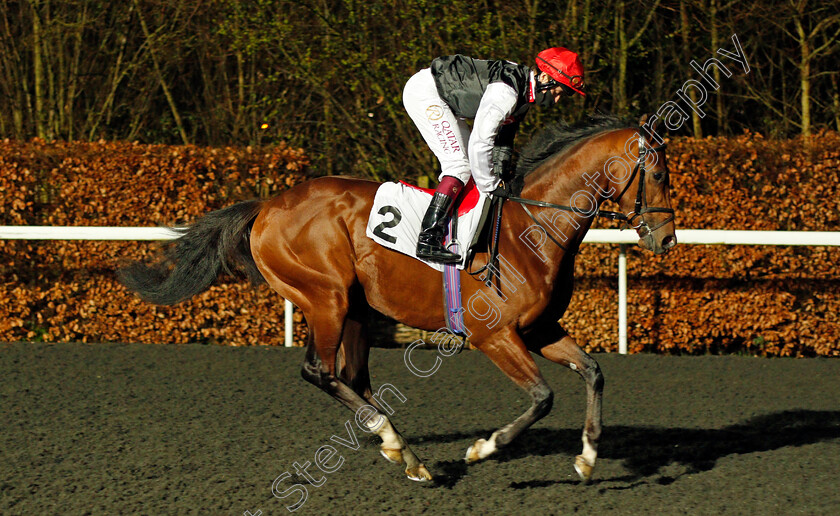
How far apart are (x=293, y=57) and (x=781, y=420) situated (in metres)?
5.27

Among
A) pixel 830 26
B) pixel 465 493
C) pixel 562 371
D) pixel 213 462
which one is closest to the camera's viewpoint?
pixel 465 493

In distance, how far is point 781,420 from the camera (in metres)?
4.93

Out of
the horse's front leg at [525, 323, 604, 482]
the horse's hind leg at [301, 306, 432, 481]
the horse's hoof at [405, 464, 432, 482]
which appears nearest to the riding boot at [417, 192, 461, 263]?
the horse's front leg at [525, 323, 604, 482]

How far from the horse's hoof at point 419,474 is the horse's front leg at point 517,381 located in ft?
0.62

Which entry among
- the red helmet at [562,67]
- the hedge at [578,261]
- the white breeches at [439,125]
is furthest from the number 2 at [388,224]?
the hedge at [578,261]

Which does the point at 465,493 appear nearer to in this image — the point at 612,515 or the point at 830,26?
the point at 612,515

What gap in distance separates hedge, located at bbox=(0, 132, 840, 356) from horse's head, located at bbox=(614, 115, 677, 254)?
3231 mm

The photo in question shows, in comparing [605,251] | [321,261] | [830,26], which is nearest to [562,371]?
[605,251]

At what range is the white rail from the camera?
648cm

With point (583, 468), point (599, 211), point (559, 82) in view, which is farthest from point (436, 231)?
point (583, 468)

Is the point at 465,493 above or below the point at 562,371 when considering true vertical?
above

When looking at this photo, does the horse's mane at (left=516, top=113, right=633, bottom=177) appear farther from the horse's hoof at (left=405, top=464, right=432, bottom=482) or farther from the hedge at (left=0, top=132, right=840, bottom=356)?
the hedge at (left=0, top=132, right=840, bottom=356)

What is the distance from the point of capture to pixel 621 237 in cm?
664

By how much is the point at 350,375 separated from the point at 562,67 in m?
1.81
